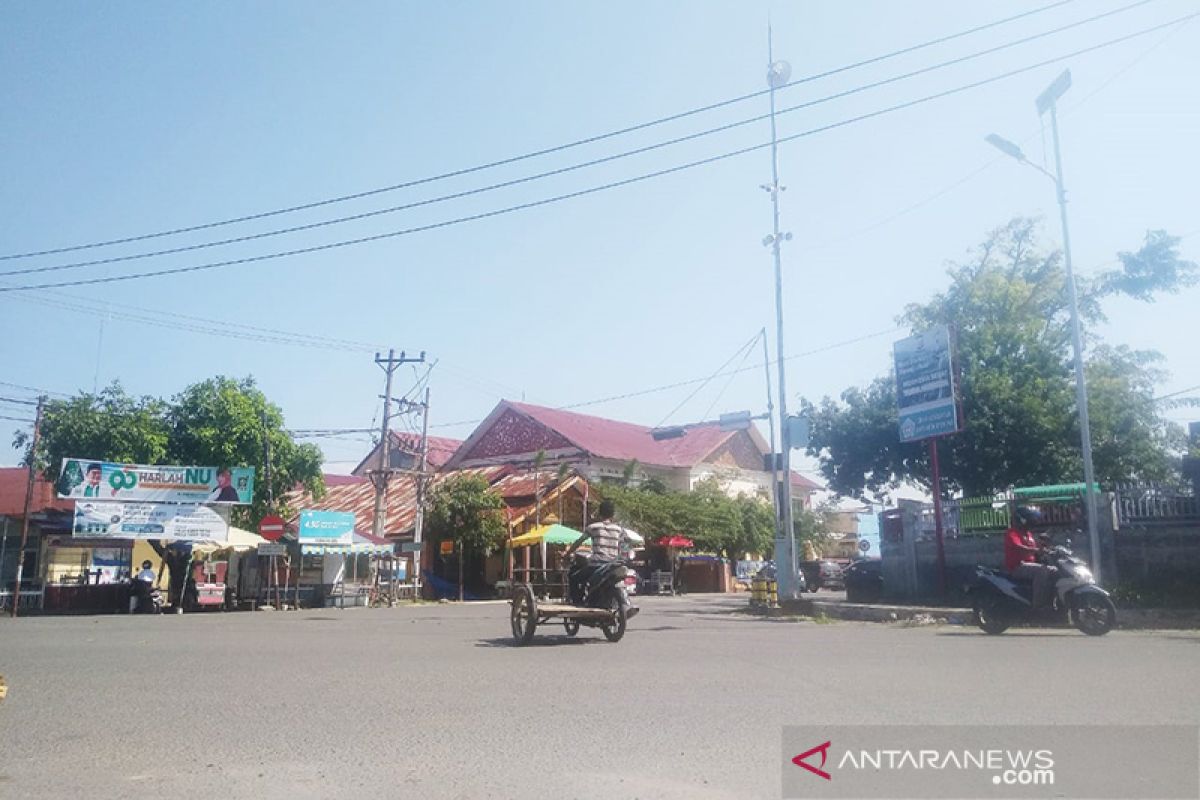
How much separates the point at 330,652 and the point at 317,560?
1967cm

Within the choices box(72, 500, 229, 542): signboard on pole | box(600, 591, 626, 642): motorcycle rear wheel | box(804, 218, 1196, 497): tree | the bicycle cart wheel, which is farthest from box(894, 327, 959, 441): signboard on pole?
box(72, 500, 229, 542): signboard on pole

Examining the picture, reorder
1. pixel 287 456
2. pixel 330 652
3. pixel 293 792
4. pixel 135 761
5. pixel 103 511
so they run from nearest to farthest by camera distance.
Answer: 1. pixel 293 792
2. pixel 135 761
3. pixel 330 652
4. pixel 103 511
5. pixel 287 456

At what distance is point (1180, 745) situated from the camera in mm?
5004

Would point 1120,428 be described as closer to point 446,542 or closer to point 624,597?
point 624,597

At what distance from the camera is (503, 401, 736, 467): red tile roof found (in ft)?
140

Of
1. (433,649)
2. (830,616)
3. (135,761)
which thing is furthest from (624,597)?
(830,616)

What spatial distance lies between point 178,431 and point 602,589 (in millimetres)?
25256

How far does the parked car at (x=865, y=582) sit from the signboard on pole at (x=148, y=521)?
1796 centimetres

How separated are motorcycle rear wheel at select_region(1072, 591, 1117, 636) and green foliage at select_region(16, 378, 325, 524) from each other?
86.7 ft

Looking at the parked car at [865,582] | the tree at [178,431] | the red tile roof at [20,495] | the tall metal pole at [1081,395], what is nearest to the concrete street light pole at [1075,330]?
the tall metal pole at [1081,395]

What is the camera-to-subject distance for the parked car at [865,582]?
21641 millimetres

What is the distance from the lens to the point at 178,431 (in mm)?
31516

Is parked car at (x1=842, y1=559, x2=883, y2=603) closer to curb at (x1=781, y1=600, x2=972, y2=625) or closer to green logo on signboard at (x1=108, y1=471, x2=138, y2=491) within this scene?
curb at (x1=781, y1=600, x2=972, y2=625)

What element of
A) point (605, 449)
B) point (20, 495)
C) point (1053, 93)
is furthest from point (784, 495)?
point (20, 495)
